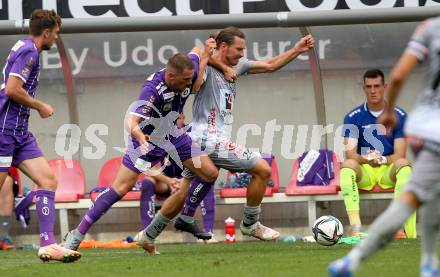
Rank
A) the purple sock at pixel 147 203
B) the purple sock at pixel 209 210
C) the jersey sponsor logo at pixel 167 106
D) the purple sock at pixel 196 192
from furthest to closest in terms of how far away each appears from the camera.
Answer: the purple sock at pixel 209 210
the purple sock at pixel 147 203
the purple sock at pixel 196 192
the jersey sponsor logo at pixel 167 106

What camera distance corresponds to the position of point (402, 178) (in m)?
11.8

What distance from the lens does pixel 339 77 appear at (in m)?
13.8

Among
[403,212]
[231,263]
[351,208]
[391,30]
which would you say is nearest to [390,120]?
[403,212]

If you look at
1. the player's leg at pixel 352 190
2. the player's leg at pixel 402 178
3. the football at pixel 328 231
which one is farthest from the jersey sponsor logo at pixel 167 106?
the player's leg at pixel 402 178

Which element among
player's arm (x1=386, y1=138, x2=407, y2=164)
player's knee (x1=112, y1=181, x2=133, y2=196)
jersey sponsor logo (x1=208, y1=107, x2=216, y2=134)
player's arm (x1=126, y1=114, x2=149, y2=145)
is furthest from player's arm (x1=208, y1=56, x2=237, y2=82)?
player's arm (x1=386, y1=138, x2=407, y2=164)

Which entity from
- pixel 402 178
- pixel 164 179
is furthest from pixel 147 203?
pixel 402 178

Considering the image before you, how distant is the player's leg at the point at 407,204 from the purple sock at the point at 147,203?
6.72 meters

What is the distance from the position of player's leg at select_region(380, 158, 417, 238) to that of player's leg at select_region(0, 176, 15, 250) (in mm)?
4166

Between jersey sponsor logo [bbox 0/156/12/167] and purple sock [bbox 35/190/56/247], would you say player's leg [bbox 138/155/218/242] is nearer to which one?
purple sock [bbox 35/190/56/247]

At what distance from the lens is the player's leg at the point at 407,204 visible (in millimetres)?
5938

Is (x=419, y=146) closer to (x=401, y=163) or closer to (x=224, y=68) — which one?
(x=224, y=68)

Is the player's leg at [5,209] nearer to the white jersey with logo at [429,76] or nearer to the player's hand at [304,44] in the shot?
the player's hand at [304,44]

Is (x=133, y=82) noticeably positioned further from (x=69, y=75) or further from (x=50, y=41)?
(x=50, y=41)

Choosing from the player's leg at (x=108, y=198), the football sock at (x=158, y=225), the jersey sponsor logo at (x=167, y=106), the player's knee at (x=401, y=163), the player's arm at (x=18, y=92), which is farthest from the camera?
the player's knee at (x=401, y=163)
